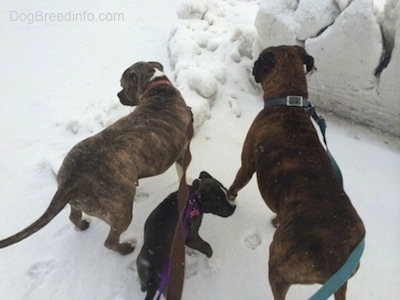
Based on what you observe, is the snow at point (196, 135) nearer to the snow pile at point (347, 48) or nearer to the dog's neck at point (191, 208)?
the snow pile at point (347, 48)

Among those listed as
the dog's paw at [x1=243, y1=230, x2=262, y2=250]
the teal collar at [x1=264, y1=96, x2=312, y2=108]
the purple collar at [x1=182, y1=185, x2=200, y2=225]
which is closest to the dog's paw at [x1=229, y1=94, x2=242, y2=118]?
the teal collar at [x1=264, y1=96, x2=312, y2=108]

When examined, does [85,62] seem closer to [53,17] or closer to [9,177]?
[53,17]

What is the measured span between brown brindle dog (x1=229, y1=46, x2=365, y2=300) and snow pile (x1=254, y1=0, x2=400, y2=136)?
0.97 m

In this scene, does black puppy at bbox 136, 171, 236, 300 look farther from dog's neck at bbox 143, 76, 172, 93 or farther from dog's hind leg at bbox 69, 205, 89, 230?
dog's neck at bbox 143, 76, 172, 93

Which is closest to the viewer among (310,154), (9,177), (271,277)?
(271,277)

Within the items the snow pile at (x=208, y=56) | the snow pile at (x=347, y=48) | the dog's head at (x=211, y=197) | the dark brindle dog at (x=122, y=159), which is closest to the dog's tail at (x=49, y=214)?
the dark brindle dog at (x=122, y=159)

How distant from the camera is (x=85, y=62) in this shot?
5.04m

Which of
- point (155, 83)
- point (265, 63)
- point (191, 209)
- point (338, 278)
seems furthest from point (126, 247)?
point (265, 63)

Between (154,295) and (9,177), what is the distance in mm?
1929

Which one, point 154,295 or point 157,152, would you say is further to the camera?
point 157,152

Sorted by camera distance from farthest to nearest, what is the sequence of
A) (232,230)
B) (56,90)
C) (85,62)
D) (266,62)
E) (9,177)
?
(85,62)
(56,90)
(9,177)
(232,230)
(266,62)

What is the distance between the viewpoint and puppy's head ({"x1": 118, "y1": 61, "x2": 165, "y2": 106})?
3221 millimetres

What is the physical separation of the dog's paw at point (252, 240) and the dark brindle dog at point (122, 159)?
0.85 m

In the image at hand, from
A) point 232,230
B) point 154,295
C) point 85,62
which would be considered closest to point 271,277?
point 154,295
